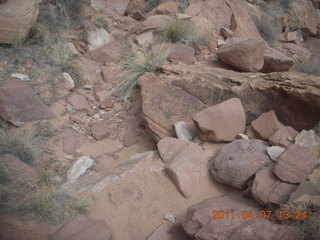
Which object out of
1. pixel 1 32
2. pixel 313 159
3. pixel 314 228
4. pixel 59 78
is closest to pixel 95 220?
pixel 314 228

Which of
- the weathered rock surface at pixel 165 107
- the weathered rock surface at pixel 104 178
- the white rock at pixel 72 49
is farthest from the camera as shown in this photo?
the white rock at pixel 72 49

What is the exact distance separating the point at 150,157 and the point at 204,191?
2.19 feet

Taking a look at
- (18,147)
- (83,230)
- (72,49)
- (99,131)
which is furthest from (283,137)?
(72,49)

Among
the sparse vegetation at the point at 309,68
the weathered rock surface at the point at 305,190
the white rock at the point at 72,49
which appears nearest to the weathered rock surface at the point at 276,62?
the sparse vegetation at the point at 309,68

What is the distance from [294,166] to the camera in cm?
210

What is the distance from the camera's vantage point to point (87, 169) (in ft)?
10.2

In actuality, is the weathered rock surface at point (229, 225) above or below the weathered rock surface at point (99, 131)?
above

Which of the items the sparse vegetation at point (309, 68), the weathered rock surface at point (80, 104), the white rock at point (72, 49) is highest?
the sparse vegetation at point (309, 68)

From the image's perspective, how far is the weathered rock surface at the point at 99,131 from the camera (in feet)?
12.0

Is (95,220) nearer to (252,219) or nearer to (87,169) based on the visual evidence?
(87,169)

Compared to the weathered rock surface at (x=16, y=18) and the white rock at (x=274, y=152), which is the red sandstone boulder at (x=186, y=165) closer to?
the white rock at (x=274, y=152)

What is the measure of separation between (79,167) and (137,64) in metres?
1.83

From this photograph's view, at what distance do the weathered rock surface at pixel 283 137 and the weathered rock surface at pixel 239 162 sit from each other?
0.08 meters

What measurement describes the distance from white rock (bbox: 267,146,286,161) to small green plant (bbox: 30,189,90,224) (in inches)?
61.4
